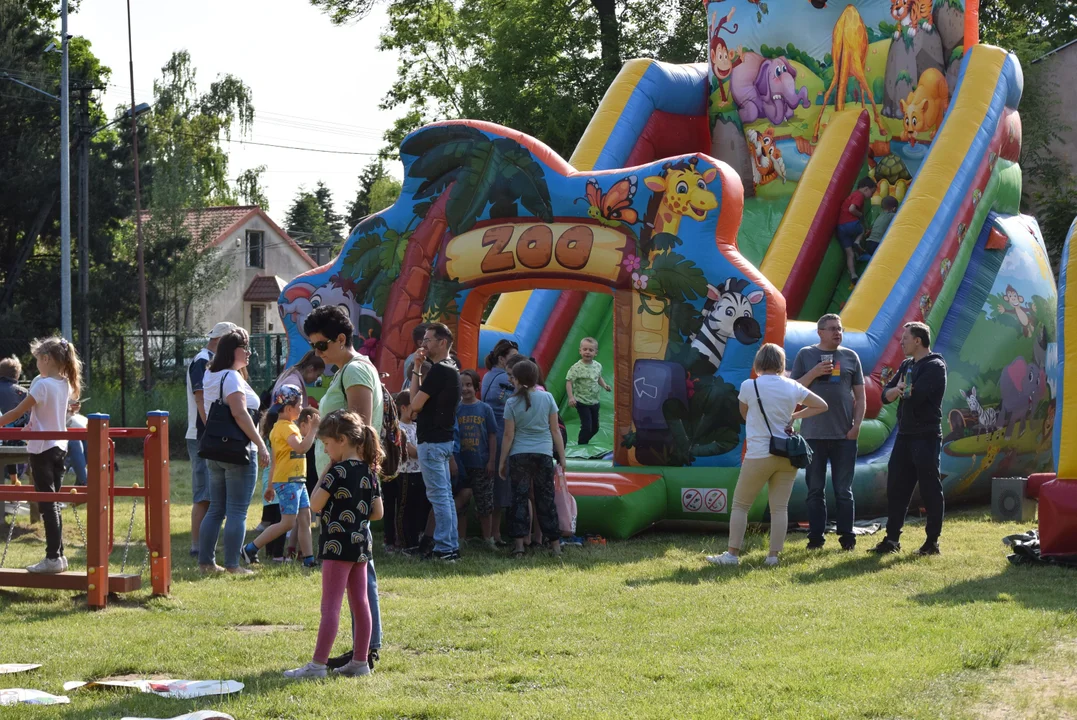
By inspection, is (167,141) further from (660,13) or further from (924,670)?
(924,670)

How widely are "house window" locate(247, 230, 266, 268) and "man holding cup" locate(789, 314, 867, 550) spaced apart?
40548 millimetres

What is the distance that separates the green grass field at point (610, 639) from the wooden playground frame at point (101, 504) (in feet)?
0.47

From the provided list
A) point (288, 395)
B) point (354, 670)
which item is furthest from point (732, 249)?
point (354, 670)

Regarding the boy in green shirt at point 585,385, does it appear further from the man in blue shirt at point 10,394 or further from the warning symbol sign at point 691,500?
the man in blue shirt at point 10,394

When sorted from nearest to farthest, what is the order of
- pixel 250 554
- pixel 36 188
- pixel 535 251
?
pixel 250 554
pixel 535 251
pixel 36 188

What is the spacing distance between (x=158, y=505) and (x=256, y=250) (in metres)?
41.8

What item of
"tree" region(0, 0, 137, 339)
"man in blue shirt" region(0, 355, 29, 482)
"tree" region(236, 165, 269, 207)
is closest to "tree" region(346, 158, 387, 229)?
"tree" region(236, 165, 269, 207)

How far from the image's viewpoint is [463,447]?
30.5ft

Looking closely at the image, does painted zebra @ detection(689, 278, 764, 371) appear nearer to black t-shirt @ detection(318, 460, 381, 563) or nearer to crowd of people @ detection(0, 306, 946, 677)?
crowd of people @ detection(0, 306, 946, 677)

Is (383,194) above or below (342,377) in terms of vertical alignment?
above

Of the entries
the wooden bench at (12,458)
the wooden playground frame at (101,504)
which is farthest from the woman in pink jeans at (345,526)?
the wooden bench at (12,458)

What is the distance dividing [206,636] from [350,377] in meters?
1.46

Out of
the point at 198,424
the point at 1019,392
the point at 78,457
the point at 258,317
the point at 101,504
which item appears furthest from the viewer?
the point at 258,317

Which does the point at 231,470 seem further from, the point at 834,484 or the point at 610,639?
the point at 834,484
